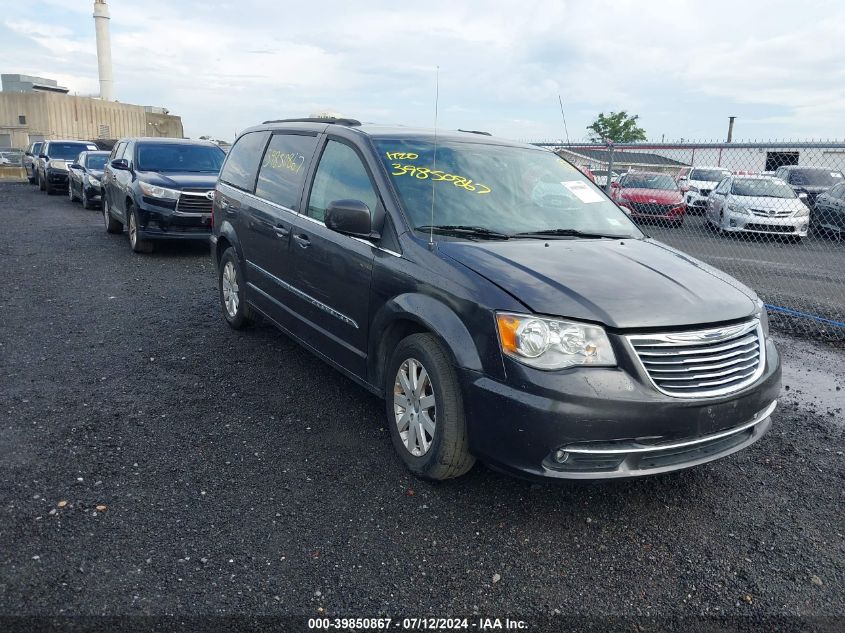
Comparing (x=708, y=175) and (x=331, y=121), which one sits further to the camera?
(x=708, y=175)

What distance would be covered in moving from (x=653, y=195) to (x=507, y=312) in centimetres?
1243

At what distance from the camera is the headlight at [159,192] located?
1015cm

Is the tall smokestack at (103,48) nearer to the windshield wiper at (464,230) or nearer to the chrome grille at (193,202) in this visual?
the chrome grille at (193,202)

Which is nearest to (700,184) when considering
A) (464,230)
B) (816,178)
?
(816,178)

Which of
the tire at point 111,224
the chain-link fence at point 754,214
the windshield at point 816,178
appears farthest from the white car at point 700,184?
the tire at point 111,224

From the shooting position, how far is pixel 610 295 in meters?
3.20

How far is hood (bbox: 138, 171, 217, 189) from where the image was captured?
33.6 feet

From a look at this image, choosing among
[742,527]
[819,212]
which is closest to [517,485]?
[742,527]

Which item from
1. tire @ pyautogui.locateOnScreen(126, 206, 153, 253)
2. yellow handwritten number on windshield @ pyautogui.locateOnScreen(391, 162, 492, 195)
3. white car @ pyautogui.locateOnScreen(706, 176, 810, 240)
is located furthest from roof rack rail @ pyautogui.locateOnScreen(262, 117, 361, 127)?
white car @ pyautogui.locateOnScreen(706, 176, 810, 240)

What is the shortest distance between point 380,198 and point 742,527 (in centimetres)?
260

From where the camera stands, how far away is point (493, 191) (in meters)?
4.23

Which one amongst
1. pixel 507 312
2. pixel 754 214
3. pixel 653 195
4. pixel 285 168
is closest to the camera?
pixel 507 312

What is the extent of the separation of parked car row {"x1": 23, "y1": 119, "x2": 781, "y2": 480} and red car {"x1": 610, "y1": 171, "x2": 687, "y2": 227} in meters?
9.47

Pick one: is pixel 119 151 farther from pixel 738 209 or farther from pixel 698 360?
pixel 738 209
